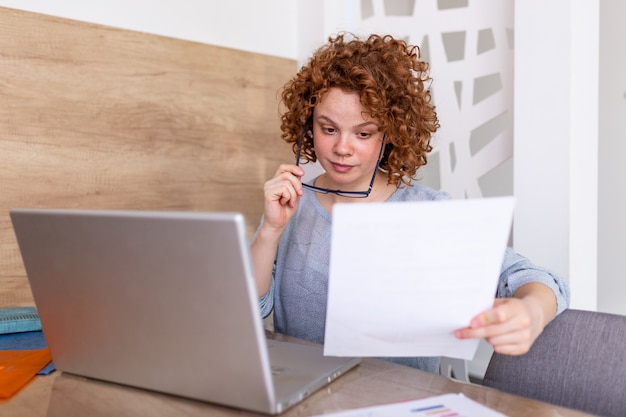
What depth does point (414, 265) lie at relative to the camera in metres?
0.74

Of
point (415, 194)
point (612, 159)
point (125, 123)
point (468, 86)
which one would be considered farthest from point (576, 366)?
point (612, 159)

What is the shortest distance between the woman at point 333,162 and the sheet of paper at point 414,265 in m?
0.49

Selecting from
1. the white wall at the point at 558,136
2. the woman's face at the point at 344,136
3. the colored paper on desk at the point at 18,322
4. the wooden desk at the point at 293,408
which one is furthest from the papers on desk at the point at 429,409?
the white wall at the point at 558,136

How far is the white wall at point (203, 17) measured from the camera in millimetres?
1696

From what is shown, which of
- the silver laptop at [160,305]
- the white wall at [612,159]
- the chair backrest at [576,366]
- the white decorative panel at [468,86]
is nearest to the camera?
the silver laptop at [160,305]

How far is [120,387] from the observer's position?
897mm

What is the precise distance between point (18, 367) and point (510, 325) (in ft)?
2.39

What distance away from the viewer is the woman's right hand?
125 centimetres

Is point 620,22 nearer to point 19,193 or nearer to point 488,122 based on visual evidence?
point 488,122

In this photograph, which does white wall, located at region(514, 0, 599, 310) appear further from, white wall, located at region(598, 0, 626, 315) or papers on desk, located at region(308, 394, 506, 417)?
papers on desk, located at region(308, 394, 506, 417)

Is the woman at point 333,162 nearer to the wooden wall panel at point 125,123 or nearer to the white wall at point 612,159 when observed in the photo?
the wooden wall panel at point 125,123

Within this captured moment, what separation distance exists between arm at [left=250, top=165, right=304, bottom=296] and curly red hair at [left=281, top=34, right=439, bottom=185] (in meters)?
0.18

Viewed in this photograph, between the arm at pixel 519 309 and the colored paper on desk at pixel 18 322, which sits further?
the colored paper on desk at pixel 18 322

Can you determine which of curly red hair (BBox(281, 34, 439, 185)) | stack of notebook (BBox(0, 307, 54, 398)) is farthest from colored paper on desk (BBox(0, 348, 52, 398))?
curly red hair (BBox(281, 34, 439, 185))
